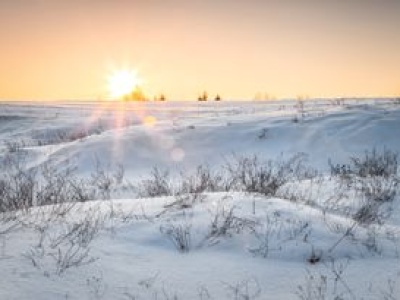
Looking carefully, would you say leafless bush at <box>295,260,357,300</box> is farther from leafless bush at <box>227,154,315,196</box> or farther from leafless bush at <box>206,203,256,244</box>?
leafless bush at <box>227,154,315,196</box>

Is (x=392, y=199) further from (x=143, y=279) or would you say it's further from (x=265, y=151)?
(x=265, y=151)

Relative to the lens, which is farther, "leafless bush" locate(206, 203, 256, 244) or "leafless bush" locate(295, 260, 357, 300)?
"leafless bush" locate(206, 203, 256, 244)

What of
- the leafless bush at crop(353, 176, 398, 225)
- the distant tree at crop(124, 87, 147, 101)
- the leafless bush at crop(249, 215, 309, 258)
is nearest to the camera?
the leafless bush at crop(249, 215, 309, 258)

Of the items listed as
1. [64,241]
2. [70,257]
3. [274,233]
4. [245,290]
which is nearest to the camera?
[245,290]

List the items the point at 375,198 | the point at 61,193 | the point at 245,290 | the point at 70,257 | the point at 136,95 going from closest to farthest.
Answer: the point at 245,290, the point at 70,257, the point at 375,198, the point at 61,193, the point at 136,95

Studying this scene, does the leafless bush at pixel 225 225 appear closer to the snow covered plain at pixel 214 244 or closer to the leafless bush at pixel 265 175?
the snow covered plain at pixel 214 244

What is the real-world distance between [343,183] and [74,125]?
16.1 meters

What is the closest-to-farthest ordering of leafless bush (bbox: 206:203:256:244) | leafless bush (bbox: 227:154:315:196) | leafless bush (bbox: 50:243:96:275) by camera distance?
leafless bush (bbox: 50:243:96:275), leafless bush (bbox: 206:203:256:244), leafless bush (bbox: 227:154:315:196)

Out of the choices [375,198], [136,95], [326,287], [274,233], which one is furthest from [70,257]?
[136,95]

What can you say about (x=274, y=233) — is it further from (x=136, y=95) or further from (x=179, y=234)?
(x=136, y=95)

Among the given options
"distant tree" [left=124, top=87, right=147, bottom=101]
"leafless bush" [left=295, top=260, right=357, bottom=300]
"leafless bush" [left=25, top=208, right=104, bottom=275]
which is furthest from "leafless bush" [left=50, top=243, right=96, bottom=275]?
"distant tree" [left=124, top=87, right=147, bottom=101]

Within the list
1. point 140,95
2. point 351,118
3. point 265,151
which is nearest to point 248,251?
point 265,151

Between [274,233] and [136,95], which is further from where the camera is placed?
[136,95]

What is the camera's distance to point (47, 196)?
232 inches
